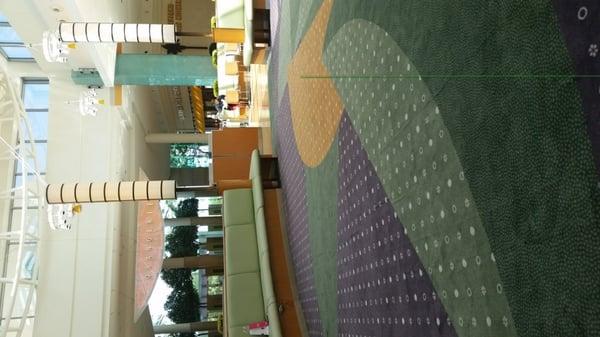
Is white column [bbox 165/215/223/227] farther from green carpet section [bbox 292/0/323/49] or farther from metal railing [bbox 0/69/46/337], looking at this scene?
green carpet section [bbox 292/0/323/49]

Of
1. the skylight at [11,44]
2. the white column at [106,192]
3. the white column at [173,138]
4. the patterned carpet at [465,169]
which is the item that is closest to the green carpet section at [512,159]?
the patterned carpet at [465,169]

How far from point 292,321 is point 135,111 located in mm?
5728

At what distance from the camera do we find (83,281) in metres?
6.54

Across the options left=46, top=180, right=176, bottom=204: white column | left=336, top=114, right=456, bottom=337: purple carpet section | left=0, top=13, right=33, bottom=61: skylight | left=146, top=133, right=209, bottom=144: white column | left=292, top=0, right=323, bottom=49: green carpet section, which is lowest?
→ left=336, top=114, right=456, bottom=337: purple carpet section

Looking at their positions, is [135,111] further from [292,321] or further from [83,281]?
[292,321]

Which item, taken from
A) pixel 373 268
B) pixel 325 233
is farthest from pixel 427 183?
pixel 325 233

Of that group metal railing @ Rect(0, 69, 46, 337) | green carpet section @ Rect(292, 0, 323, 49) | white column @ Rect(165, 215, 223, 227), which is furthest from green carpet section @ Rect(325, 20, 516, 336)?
white column @ Rect(165, 215, 223, 227)

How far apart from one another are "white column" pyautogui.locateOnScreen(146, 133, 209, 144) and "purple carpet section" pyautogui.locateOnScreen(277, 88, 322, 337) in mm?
5091

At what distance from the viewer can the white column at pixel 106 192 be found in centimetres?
507

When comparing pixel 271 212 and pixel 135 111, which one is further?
pixel 135 111

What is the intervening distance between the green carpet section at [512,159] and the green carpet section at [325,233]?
4.28 feet

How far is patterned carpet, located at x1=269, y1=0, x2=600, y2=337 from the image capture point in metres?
1.15

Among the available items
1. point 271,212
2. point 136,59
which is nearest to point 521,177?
point 271,212

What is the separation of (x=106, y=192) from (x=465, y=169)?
443 cm
